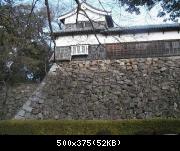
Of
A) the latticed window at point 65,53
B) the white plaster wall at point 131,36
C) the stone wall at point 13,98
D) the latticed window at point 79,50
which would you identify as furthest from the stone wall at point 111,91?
the stone wall at point 13,98

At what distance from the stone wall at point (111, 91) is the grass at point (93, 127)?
10.4 feet

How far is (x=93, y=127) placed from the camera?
655 inches

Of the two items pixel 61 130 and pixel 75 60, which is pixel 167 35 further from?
pixel 61 130

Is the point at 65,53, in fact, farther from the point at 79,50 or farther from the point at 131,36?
the point at 131,36

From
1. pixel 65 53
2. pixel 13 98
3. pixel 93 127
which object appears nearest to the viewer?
pixel 93 127

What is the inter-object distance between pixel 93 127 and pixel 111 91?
5.82m

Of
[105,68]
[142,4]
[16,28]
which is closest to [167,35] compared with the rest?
[105,68]

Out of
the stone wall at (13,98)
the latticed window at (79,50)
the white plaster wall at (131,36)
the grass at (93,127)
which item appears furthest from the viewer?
the latticed window at (79,50)

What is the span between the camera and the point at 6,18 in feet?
27.6

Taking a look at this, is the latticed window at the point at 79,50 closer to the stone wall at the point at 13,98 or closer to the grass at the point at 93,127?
the stone wall at the point at 13,98

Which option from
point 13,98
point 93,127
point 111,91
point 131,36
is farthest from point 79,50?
point 93,127

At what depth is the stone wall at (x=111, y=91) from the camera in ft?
66.7

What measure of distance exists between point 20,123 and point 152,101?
7.35m

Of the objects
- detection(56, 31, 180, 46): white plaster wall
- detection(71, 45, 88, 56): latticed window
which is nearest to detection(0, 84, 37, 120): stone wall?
detection(71, 45, 88, 56): latticed window
